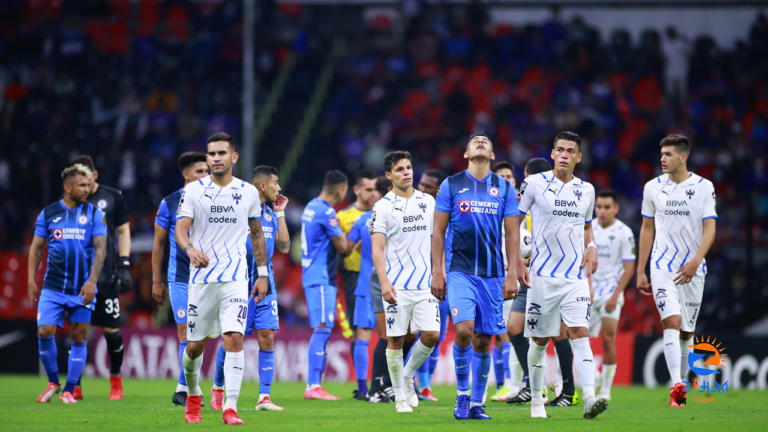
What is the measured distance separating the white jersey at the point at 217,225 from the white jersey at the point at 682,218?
16.4ft

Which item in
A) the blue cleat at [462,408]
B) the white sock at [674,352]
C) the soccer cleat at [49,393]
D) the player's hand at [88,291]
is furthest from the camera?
the soccer cleat at [49,393]

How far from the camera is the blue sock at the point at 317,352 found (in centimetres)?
1109

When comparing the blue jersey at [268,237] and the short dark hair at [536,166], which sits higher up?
the short dark hair at [536,166]

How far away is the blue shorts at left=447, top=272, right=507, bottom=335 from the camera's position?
26.0 ft

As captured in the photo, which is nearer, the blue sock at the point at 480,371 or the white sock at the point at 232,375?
the white sock at the point at 232,375

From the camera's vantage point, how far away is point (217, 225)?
776cm

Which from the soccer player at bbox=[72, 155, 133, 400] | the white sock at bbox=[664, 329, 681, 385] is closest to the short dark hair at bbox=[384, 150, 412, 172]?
the white sock at bbox=[664, 329, 681, 385]

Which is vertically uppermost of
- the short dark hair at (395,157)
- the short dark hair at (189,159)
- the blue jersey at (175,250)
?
the short dark hair at (189,159)

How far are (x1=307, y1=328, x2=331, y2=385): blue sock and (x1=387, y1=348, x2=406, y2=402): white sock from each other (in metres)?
2.57

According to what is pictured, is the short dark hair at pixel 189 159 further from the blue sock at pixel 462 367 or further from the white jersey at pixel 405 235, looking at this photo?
the blue sock at pixel 462 367

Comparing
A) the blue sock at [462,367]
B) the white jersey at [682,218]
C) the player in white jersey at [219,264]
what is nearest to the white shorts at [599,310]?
the white jersey at [682,218]

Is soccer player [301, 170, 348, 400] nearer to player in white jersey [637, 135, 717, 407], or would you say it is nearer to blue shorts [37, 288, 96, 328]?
blue shorts [37, 288, 96, 328]

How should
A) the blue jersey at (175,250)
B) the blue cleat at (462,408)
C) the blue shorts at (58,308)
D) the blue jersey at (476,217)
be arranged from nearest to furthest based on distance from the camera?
the blue cleat at (462,408)
the blue jersey at (476,217)
the blue jersey at (175,250)
the blue shorts at (58,308)

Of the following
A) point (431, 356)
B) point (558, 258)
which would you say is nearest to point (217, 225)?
point (558, 258)
